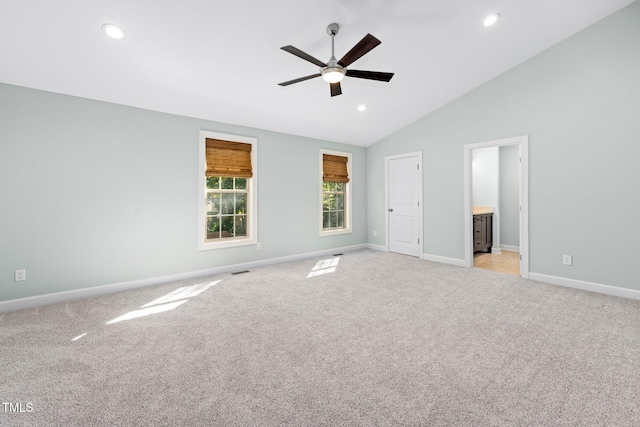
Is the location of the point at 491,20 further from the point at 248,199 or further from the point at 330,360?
the point at 248,199

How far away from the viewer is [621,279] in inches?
135

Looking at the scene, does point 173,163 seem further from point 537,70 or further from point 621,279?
point 621,279

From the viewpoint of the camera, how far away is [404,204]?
5.95 meters

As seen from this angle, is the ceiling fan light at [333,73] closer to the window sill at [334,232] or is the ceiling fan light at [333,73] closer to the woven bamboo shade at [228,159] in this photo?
the woven bamboo shade at [228,159]

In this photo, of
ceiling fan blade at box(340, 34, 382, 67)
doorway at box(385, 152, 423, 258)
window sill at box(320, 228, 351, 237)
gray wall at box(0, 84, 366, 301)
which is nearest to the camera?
ceiling fan blade at box(340, 34, 382, 67)

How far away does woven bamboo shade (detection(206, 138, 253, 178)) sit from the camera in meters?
4.48

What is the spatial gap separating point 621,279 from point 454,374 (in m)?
3.15

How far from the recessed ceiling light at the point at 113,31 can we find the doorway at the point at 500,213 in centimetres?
497

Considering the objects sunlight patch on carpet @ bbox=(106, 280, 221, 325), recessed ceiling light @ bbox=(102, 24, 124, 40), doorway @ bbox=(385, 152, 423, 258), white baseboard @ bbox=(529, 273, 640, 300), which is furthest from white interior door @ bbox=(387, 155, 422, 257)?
recessed ceiling light @ bbox=(102, 24, 124, 40)

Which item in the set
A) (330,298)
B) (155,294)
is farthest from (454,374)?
(155,294)

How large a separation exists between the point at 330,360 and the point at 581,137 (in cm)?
426

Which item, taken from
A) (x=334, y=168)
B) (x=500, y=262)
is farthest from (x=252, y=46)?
(x=500, y=262)

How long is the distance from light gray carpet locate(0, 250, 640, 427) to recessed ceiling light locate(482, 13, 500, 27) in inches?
127

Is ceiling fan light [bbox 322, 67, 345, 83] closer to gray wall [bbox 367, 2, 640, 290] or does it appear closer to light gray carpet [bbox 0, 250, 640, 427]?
light gray carpet [bbox 0, 250, 640, 427]
